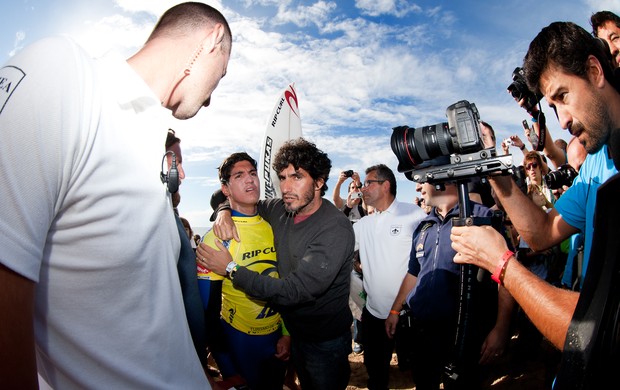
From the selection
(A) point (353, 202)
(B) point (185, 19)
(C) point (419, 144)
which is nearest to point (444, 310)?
(C) point (419, 144)

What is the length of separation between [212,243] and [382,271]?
2374 mm

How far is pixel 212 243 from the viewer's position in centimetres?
295

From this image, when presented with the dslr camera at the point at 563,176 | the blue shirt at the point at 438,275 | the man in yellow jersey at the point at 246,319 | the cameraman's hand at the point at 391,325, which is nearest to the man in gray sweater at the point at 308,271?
the man in yellow jersey at the point at 246,319

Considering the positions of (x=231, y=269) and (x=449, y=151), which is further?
(x=231, y=269)

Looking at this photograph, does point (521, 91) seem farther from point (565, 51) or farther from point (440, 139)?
point (440, 139)

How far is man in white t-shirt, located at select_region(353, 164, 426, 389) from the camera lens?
163 inches

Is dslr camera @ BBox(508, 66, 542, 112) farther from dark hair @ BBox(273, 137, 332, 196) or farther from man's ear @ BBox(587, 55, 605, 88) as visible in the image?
dark hair @ BBox(273, 137, 332, 196)

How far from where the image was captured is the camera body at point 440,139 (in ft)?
6.03

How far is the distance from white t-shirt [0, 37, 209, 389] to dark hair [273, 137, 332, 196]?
2594 millimetres

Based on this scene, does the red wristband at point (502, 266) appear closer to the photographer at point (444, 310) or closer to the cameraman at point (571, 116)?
the cameraman at point (571, 116)

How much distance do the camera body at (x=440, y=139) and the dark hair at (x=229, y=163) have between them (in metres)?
1.97

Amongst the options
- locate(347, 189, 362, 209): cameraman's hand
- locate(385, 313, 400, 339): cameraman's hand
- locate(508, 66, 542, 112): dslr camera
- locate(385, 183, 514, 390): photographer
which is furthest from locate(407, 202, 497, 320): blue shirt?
locate(347, 189, 362, 209): cameraman's hand

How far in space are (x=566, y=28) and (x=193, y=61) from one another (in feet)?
7.22

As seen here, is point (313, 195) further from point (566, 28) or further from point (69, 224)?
point (69, 224)
